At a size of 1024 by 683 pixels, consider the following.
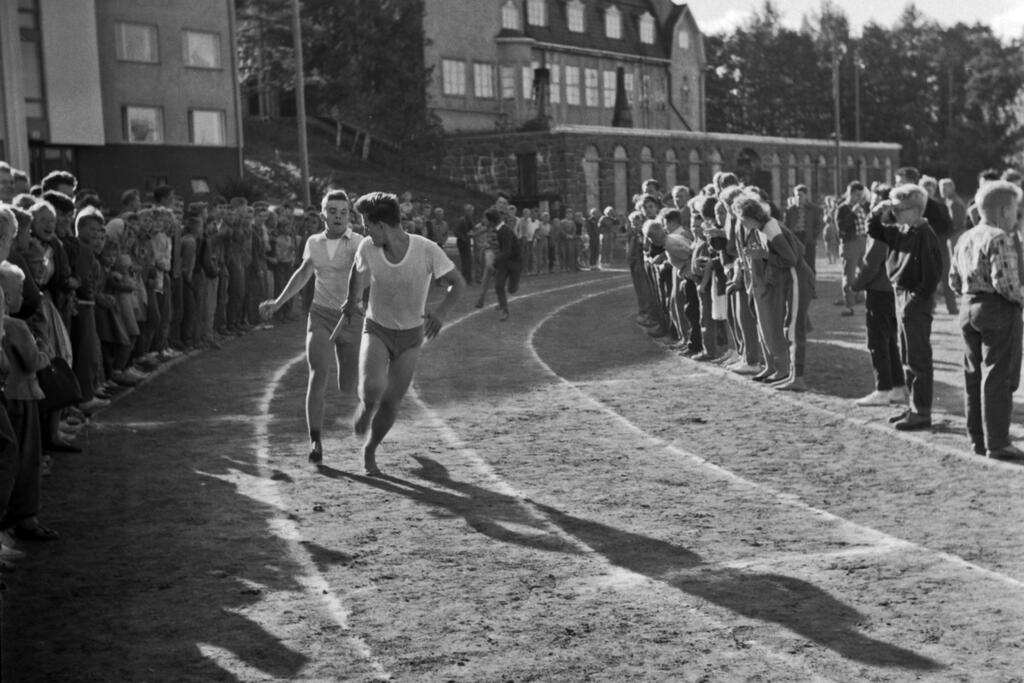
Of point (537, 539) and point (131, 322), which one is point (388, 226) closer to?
point (537, 539)

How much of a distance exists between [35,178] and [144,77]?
6861mm

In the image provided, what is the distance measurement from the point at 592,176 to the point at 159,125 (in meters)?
17.1

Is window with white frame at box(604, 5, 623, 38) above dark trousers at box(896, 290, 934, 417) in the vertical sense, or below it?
above

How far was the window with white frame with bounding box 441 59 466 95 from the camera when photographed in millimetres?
62675

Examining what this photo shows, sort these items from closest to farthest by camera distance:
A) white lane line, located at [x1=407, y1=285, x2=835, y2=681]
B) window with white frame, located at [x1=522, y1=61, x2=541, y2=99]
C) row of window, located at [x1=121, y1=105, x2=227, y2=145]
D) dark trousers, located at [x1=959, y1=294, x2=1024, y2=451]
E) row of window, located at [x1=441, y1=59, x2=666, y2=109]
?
white lane line, located at [x1=407, y1=285, x2=835, y2=681] → dark trousers, located at [x1=959, y1=294, x2=1024, y2=451] → row of window, located at [x1=121, y1=105, x2=227, y2=145] → row of window, located at [x1=441, y1=59, x2=666, y2=109] → window with white frame, located at [x1=522, y1=61, x2=541, y2=99]

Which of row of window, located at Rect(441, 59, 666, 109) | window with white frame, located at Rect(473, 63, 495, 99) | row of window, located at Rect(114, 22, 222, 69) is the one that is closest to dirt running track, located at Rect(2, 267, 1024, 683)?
row of window, located at Rect(114, 22, 222, 69)

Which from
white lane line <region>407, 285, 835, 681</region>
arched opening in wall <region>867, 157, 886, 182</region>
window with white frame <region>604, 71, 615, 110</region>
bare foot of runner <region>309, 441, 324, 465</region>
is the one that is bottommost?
white lane line <region>407, 285, 835, 681</region>

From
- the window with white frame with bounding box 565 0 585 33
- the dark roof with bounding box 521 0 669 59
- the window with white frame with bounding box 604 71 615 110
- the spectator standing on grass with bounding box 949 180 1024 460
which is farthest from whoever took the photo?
the window with white frame with bounding box 604 71 615 110

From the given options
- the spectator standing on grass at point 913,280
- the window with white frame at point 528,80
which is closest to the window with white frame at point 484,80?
the window with white frame at point 528,80

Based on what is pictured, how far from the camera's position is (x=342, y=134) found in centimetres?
6250

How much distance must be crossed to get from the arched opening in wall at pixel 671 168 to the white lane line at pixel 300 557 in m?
53.5

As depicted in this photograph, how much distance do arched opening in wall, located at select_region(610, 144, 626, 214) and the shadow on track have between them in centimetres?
5162

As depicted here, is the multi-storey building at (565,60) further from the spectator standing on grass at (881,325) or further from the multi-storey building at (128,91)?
the spectator standing on grass at (881,325)

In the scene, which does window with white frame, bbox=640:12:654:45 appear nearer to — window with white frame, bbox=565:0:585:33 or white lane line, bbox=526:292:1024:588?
window with white frame, bbox=565:0:585:33
